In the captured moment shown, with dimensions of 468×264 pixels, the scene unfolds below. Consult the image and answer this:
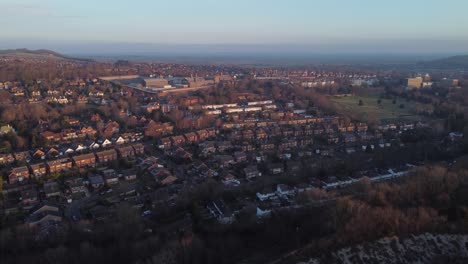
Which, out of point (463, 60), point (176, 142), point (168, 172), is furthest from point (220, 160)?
point (463, 60)

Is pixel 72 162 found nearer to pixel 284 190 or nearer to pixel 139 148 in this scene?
pixel 139 148

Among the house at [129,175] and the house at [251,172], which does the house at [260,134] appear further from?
A: the house at [129,175]

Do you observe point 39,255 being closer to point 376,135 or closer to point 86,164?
point 86,164

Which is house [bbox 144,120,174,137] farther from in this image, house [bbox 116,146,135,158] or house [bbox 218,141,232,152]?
house [bbox 218,141,232,152]

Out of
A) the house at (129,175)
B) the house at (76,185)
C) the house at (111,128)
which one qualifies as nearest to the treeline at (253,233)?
A: the house at (76,185)

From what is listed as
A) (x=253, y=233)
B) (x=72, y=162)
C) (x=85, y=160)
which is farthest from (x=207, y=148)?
(x=253, y=233)

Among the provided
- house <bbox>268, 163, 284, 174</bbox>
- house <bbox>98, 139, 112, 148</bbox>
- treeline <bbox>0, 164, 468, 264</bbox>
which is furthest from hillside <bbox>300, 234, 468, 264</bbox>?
house <bbox>98, 139, 112, 148</bbox>
